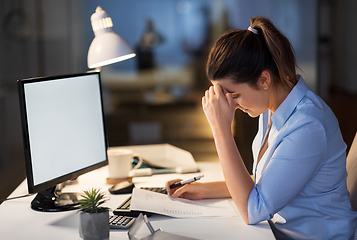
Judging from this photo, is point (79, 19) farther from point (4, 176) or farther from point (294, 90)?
point (294, 90)

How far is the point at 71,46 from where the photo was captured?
11.1ft

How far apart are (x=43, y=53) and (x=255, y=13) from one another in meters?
1.95

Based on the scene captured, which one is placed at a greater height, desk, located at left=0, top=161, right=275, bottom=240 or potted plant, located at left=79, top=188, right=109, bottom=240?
potted plant, located at left=79, top=188, right=109, bottom=240

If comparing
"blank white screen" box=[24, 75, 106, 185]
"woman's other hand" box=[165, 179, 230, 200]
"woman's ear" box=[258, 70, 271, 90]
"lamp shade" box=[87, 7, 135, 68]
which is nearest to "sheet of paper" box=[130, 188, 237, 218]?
"woman's other hand" box=[165, 179, 230, 200]

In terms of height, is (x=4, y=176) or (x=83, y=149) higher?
(x=83, y=149)

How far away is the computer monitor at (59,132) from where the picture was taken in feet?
3.51

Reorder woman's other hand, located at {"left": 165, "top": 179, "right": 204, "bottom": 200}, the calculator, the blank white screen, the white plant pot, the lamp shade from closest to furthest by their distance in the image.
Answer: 1. the white plant pot
2. the calculator
3. the blank white screen
4. woman's other hand, located at {"left": 165, "top": 179, "right": 204, "bottom": 200}
5. the lamp shade

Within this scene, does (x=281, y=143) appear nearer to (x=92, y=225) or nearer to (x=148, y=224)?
(x=148, y=224)

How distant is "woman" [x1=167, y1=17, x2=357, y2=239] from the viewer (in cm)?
99

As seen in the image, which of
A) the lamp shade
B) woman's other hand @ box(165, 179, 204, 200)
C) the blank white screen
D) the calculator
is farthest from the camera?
the lamp shade

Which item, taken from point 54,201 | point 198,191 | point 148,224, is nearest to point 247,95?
point 198,191

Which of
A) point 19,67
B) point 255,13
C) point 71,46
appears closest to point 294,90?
point 255,13

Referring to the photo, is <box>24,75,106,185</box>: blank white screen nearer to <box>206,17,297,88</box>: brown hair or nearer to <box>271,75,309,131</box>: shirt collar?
<box>206,17,297,88</box>: brown hair

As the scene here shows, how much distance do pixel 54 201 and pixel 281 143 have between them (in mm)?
738
